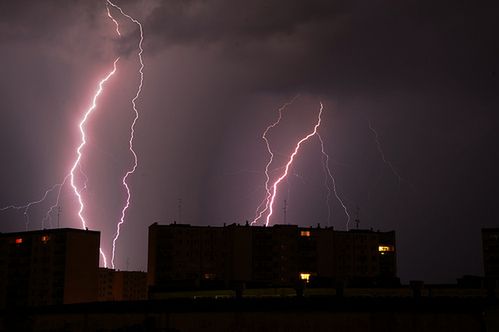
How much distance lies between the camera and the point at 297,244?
91.4 meters

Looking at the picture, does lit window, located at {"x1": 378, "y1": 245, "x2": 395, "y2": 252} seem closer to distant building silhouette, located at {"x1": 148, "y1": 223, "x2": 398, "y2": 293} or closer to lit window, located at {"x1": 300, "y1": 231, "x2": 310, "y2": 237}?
distant building silhouette, located at {"x1": 148, "y1": 223, "x2": 398, "y2": 293}

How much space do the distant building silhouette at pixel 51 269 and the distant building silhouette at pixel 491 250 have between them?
47.3 meters

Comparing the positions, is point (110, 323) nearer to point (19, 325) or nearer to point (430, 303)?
point (19, 325)

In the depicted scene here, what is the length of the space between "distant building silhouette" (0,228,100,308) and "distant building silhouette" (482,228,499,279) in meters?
47.3

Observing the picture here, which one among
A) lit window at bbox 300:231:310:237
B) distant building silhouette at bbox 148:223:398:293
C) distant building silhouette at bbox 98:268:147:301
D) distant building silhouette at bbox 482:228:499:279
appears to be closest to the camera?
distant building silhouette at bbox 148:223:398:293

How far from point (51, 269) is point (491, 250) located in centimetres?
5265

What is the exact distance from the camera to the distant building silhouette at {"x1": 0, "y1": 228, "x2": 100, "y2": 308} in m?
77.4

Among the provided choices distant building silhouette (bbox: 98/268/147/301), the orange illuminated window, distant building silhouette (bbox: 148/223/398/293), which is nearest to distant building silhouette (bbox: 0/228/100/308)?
distant building silhouette (bbox: 148/223/398/293)

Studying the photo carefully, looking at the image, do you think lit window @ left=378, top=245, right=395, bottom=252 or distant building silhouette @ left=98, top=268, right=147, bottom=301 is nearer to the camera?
lit window @ left=378, top=245, right=395, bottom=252

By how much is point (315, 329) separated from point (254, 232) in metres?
61.6

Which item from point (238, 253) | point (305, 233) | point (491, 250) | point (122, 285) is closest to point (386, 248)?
point (491, 250)

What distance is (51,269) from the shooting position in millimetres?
77938

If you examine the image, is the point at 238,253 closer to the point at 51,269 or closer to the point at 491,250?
the point at 51,269

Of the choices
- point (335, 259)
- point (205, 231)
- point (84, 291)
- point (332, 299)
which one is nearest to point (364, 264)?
point (335, 259)
